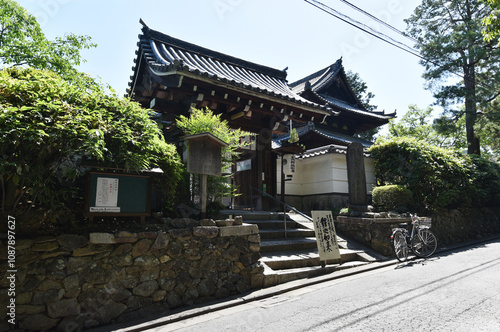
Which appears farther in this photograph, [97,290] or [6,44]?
[6,44]

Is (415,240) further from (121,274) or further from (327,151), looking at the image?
(121,274)

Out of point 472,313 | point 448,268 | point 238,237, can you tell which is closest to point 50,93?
point 238,237

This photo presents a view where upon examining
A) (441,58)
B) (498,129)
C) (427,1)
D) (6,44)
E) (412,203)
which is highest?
(427,1)

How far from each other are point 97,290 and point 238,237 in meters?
2.49

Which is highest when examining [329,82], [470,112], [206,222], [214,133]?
[329,82]

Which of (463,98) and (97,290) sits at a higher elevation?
(463,98)

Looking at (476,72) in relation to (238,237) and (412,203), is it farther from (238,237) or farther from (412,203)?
(238,237)

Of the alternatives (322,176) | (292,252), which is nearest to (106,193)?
(292,252)

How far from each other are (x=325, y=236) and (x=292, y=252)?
2.99ft

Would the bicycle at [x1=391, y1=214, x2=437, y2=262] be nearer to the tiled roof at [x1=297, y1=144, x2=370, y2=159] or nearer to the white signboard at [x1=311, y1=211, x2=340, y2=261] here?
the white signboard at [x1=311, y1=211, x2=340, y2=261]

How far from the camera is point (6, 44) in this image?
1261 centimetres

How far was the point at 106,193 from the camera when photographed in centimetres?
450

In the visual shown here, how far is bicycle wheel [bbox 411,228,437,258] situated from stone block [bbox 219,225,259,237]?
5386 mm

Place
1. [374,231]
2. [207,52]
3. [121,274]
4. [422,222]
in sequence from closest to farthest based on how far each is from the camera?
[121,274] < [422,222] < [374,231] < [207,52]
